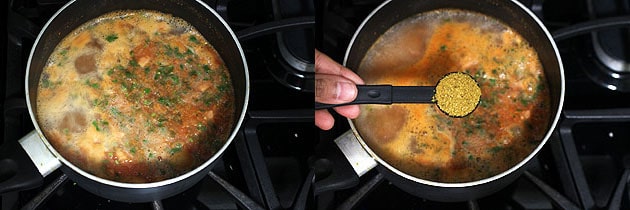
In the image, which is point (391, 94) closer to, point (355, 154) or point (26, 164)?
point (355, 154)

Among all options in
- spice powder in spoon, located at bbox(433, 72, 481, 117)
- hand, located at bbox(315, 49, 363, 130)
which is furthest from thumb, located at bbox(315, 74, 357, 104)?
spice powder in spoon, located at bbox(433, 72, 481, 117)

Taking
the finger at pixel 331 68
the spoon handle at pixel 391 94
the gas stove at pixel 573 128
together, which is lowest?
the gas stove at pixel 573 128

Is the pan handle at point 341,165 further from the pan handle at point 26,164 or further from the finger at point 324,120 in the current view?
the pan handle at point 26,164

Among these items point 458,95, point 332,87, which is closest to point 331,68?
point 332,87

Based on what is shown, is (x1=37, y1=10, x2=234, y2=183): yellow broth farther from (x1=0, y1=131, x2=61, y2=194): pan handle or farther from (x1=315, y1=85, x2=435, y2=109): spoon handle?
(x1=315, y1=85, x2=435, y2=109): spoon handle

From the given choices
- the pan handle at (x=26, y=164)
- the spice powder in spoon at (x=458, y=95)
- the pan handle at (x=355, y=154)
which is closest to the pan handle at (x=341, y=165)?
the pan handle at (x=355, y=154)

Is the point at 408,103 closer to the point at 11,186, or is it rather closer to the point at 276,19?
the point at 276,19
